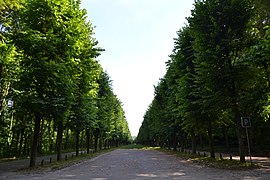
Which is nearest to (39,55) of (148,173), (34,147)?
(34,147)

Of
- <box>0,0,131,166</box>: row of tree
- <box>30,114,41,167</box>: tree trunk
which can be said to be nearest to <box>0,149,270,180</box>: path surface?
<box>30,114,41,167</box>: tree trunk

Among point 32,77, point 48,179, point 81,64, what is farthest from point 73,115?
point 48,179

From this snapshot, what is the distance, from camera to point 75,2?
77.7 ft

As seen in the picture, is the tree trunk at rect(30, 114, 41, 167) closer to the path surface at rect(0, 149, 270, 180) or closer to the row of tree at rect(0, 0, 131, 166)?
the row of tree at rect(0, 0, 131, 166)

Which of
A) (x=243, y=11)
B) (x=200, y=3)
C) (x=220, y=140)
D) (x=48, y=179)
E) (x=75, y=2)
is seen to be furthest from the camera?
(x=220, y=140)

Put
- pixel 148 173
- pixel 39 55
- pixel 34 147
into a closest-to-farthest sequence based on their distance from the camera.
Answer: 1. pixel 148 173
2. pixel 39 55
3. pixel 34 147

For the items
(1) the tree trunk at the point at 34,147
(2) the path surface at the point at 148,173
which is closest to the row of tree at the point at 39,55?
(1) the tree trunk at the point at 34,147

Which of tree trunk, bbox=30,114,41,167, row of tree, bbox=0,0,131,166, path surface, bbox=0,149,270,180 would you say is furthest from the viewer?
tree trunk, bbox=30,114,41,167

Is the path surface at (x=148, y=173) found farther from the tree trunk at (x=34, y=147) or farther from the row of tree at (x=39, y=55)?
the row of tree at (x=39, y=55)

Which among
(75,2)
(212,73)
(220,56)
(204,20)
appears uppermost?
(75,2)

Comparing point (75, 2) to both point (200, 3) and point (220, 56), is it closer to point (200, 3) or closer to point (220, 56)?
point (200, 3)

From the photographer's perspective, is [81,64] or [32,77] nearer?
[32,77]

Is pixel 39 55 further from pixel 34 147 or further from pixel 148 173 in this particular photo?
pixel 148 173

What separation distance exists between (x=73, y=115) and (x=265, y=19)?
19793 millimetres
